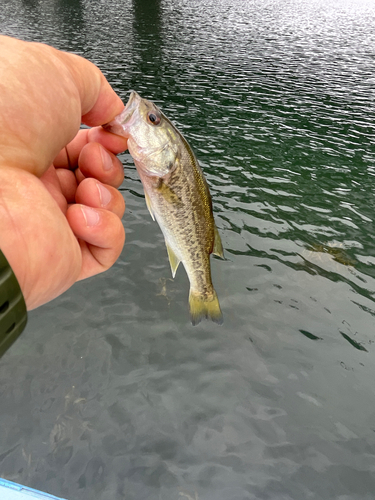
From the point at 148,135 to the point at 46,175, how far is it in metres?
1.00

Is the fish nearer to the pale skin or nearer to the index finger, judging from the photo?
the index finger

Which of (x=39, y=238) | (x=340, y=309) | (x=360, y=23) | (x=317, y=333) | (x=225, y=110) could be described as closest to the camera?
(x=39, y=238)

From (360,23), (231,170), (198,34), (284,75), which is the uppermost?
(360,23)

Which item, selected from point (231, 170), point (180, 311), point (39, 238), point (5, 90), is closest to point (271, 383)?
point (180, 311)

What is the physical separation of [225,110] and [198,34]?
29629 mm

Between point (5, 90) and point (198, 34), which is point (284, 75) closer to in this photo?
point (198, 34)

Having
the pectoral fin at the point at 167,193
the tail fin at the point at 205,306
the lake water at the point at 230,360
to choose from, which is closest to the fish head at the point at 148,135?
the pectoral fin at the point at 167,193

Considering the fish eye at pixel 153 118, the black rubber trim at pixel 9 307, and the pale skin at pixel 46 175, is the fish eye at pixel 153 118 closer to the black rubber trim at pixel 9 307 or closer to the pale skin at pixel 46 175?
the pale skin at pixel 46 175

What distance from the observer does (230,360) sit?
704 centimetres

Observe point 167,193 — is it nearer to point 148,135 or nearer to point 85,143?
point 148,135

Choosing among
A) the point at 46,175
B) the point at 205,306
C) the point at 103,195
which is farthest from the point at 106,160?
the point at 205,306

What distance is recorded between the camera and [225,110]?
20.0 meters

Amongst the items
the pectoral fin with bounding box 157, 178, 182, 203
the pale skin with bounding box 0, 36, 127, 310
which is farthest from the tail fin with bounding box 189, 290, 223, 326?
the pale skin with bounding box 0, 36, 127, 310

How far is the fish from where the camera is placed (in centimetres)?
311
